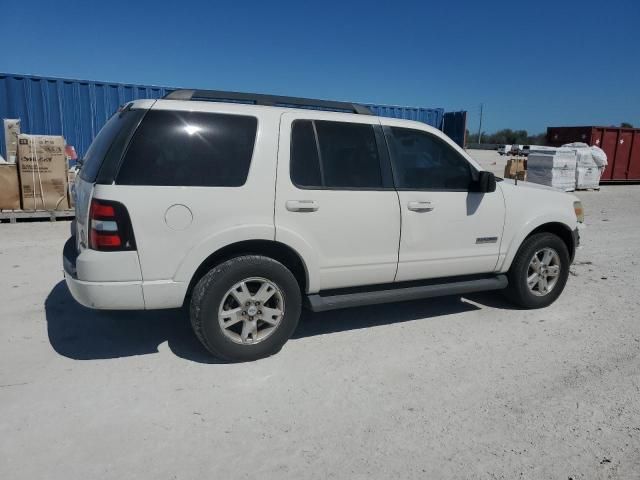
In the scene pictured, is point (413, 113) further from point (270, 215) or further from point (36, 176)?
point (270, 215)

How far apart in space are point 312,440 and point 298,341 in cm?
139

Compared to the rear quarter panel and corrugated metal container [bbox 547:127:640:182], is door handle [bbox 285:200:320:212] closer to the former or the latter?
the rear quarter panel

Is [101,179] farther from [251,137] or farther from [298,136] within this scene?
[298,136]

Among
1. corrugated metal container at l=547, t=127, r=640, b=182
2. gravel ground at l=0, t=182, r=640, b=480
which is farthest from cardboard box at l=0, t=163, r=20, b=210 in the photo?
corrugated metal container at l=547, t=127, r=640, b=182

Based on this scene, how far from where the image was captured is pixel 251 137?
11.5 ft

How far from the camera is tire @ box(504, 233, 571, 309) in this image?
4734mm

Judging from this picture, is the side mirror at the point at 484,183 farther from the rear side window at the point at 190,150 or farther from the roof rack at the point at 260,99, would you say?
Result: the rear side window at the point at 190,150

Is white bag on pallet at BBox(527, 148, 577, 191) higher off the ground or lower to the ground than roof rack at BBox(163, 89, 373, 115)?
lower

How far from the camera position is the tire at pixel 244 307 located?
3391 mm

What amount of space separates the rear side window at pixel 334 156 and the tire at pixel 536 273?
1.82 meters

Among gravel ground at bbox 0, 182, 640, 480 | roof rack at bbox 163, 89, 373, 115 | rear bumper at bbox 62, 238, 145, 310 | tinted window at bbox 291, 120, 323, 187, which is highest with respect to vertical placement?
roof rack at bbox 163, 89, 373, 115

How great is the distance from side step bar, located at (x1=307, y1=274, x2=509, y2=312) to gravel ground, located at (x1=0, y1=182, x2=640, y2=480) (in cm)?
37

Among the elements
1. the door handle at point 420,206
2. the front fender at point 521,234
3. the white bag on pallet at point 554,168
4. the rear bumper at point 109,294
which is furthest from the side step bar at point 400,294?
the white bag on pallet at point 554,168

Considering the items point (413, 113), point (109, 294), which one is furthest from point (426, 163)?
point (413, 113)
